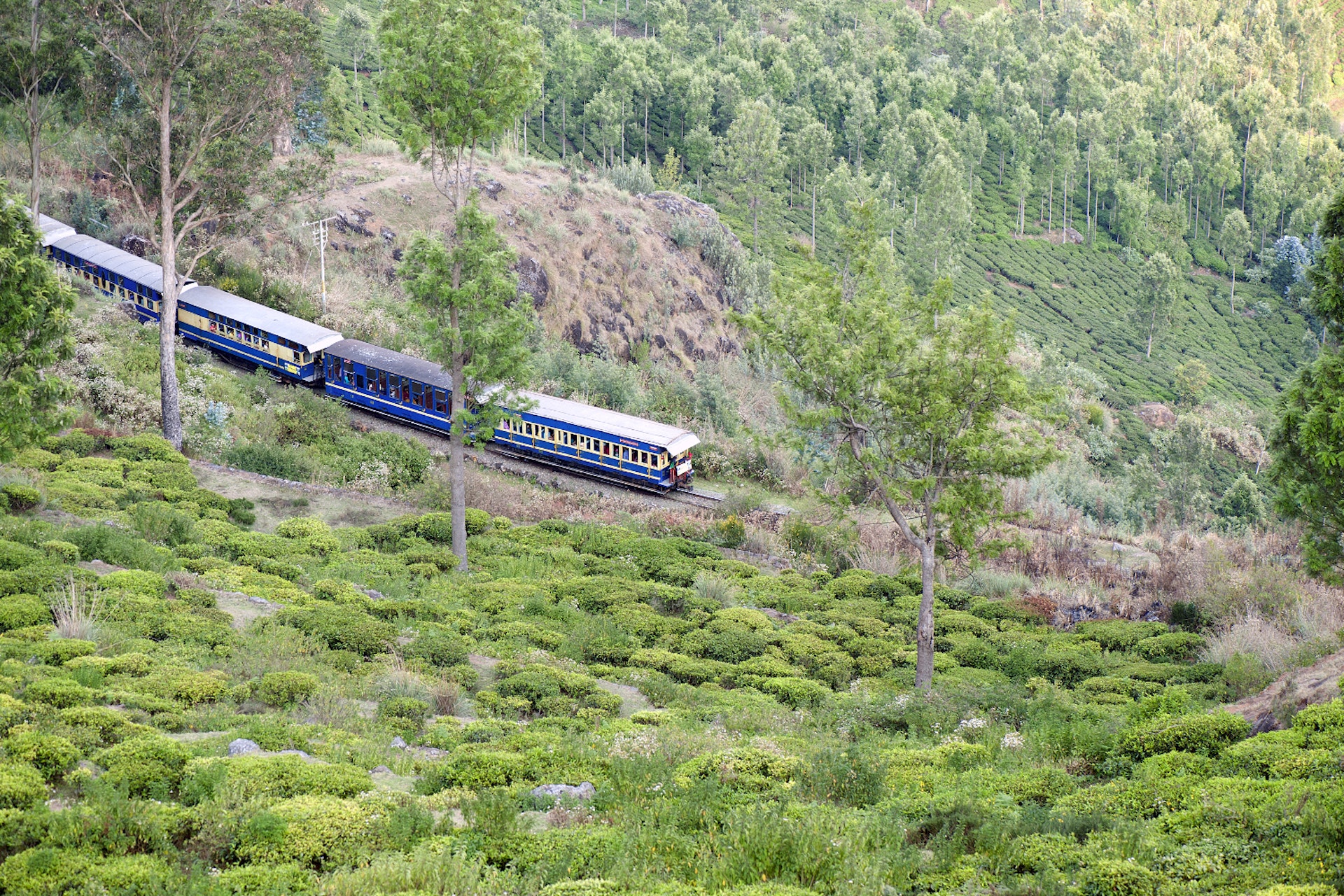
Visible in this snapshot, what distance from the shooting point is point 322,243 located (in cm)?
4400

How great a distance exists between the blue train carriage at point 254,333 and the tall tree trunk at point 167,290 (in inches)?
294

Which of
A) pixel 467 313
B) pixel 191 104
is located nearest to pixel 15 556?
pixel 467 313

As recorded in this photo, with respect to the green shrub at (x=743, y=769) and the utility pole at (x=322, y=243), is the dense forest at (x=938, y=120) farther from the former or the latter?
the green shrub at (x=743, y=769)

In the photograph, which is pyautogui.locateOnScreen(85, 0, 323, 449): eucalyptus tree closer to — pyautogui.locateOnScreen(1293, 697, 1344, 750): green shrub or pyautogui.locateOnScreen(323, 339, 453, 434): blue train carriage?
pyautogui.locateOnScreen(323, 339, 453, 434): blue train carriage

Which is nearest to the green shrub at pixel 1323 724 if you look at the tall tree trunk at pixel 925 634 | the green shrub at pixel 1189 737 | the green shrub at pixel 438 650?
the green shrub at pixel 1189 737

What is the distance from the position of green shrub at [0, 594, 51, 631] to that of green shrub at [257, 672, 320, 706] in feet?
13.0

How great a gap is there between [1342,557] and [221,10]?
32.6 meters

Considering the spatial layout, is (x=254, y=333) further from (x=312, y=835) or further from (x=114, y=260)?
(x=312, y=835)

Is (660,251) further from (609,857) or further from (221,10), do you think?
(609,857)

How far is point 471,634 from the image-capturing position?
2122 cm

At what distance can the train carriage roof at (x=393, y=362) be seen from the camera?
3794 cm

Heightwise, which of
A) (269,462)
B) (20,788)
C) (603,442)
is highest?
(603,442)

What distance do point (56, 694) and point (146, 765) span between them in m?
2.76

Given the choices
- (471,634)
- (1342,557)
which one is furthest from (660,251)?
(1342,557)
